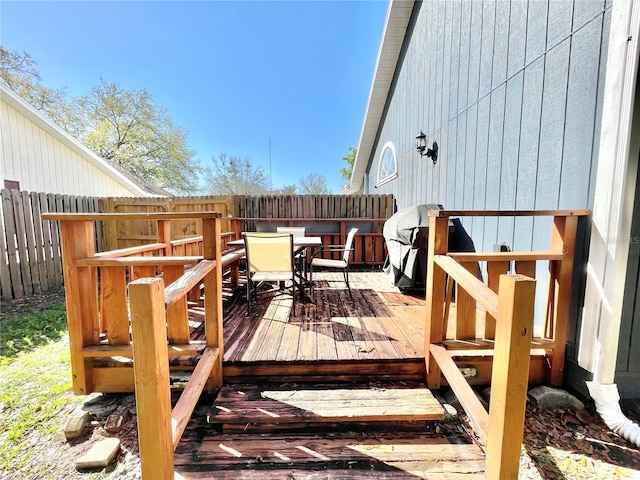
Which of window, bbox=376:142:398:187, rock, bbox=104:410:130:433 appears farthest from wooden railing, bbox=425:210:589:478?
window, bbox=376:142:398:187

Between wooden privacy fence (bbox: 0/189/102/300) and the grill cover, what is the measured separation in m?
5.92

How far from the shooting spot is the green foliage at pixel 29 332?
2.78 meters

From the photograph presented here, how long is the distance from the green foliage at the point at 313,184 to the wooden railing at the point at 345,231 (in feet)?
45.3

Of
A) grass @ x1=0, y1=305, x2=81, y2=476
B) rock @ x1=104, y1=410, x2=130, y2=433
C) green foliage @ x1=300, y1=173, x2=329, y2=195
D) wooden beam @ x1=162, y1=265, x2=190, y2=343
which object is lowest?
grass @ x1=0, y1=305, x2=81, y2=476

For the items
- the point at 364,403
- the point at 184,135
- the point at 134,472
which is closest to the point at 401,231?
the point at 364,403

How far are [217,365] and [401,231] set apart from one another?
9.11ft

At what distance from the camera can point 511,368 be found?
1.07m

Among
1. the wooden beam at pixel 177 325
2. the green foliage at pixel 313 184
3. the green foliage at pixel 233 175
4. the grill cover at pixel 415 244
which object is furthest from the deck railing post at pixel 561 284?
the green foliage at pixel 313 184

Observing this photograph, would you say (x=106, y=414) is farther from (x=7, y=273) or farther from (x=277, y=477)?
(x=7, y=273)

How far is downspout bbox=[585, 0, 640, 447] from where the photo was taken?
162cm

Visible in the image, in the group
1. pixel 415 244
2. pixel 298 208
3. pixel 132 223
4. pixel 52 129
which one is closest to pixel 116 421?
pixel 415 244

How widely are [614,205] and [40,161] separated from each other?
10.8m

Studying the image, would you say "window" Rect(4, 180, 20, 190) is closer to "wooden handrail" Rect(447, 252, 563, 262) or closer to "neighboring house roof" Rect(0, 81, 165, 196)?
"neighboring house roof" Rect(0, 81, 165, 196)

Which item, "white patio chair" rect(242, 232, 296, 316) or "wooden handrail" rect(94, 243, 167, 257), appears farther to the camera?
"white patio chair" rect(242, 232, 296, 316)
